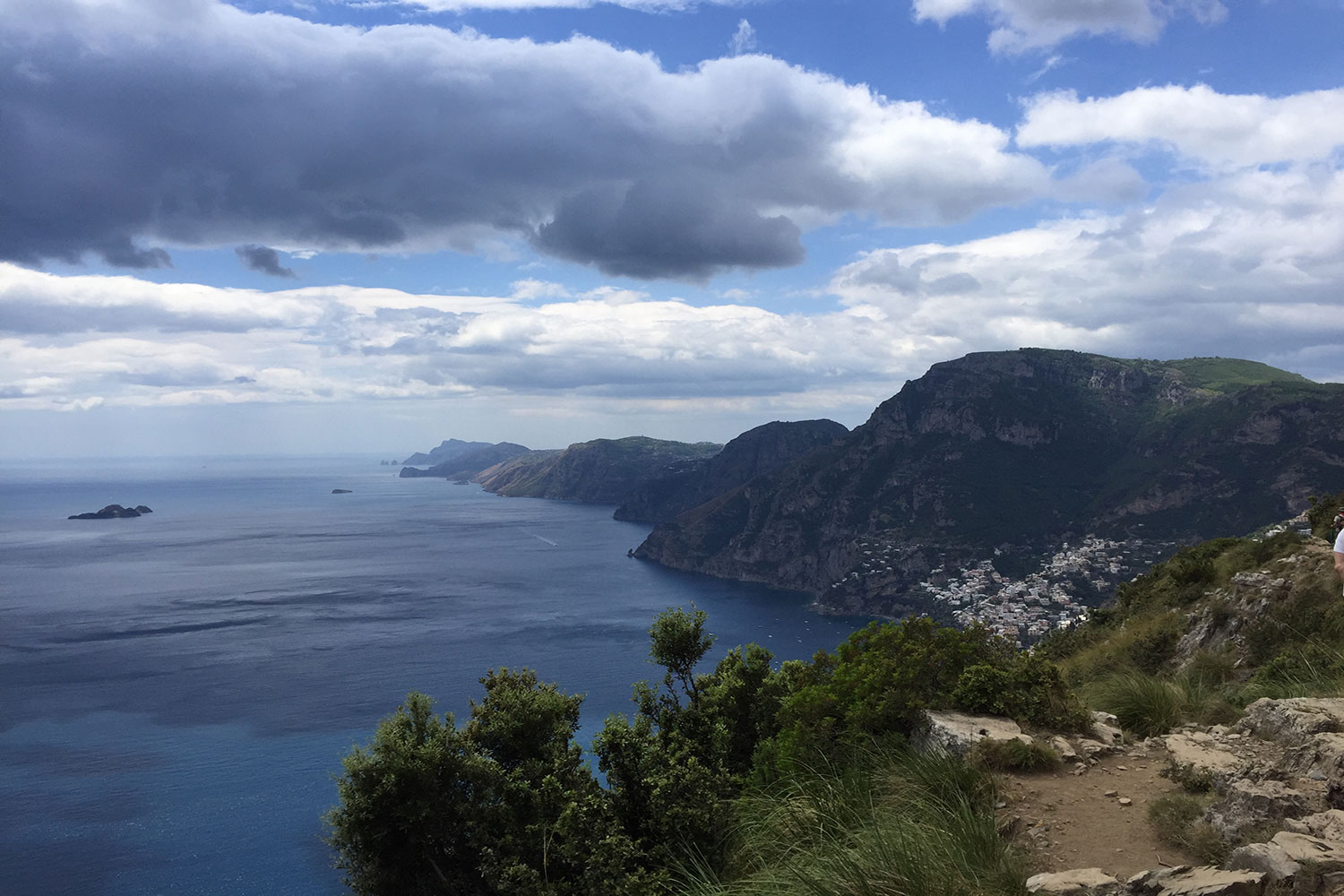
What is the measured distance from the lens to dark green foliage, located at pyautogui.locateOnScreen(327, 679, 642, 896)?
1466 centimetres

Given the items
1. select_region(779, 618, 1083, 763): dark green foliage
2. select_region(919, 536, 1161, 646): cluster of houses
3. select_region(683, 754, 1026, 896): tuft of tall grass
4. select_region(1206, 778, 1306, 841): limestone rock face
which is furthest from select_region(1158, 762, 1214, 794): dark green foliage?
select_region(919, 536, 1161, 646): cluster of houses

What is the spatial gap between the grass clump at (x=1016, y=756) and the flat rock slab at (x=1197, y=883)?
3.42 m

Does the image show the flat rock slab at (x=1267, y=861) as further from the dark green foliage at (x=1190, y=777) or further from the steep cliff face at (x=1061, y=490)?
the steep cliff face at (x=1061, y=490)

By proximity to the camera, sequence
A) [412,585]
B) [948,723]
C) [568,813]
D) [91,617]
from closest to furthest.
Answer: [948,723], [568,813], [91,617], [412,585]

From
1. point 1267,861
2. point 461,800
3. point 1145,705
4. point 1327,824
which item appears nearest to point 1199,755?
point 1145,705

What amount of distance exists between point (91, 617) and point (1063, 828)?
143 metres

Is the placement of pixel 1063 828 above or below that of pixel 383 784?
above

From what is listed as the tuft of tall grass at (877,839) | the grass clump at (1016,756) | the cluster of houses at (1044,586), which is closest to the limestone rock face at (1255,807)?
the tuft of tall grass at (877,839)

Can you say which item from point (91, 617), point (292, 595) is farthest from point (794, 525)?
point (91, 617)

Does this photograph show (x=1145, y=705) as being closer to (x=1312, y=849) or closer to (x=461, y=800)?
(x=1312, y=849)

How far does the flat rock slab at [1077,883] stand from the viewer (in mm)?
5879

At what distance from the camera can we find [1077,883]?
6016mm

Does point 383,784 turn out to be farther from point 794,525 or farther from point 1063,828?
point 794,525

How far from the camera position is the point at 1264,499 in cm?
13512
